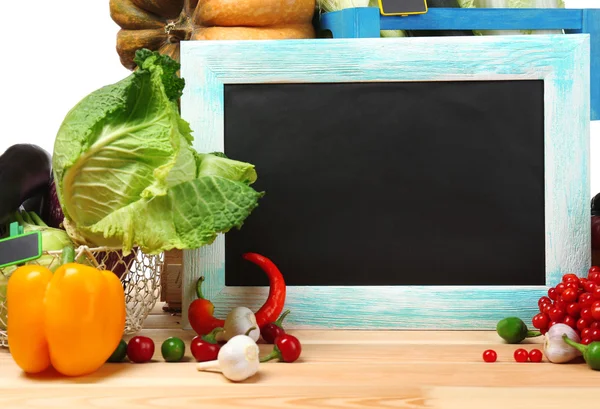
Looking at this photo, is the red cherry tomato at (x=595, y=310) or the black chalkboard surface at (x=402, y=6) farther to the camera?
the black chalkboard surface at (x=402, y=6)

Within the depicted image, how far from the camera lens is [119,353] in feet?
4.12

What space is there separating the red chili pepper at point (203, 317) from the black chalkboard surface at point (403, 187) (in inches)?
3.4

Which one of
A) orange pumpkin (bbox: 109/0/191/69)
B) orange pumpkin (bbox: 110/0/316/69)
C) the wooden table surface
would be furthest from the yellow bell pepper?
orange pumpkin (bbox: 109/0/191/69)

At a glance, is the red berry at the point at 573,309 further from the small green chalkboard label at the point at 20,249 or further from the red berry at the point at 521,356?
the small green chalkboard label at the point at 20,249

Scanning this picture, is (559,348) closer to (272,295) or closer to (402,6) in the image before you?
(272,295)

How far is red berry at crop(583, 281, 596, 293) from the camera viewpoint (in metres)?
1.25

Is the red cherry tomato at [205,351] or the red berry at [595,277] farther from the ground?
the red berry at [595,277]

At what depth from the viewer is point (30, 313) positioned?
1132mm

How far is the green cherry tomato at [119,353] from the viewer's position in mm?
1256

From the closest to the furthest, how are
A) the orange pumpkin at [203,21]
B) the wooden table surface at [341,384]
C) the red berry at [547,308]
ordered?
the wooden table surface at [341,384], the red berry at [547,308], the orange pumpkin at [203,21]

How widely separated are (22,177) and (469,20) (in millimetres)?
927

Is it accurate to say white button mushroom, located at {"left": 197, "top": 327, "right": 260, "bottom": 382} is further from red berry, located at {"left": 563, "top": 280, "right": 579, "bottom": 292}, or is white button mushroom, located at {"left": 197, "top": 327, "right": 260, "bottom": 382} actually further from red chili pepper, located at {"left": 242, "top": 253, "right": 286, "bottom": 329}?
red berry, located at {"left": 563, "top": 280, "right": 579, "bottom": 292}

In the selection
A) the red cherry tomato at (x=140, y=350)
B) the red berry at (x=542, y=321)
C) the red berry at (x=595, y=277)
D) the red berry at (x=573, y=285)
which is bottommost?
the red cherry tomato at (x=140, y=350)

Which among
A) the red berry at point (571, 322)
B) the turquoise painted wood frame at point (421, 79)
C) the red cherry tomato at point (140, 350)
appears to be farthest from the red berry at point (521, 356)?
the red cherry tomato at point (140, 350)
